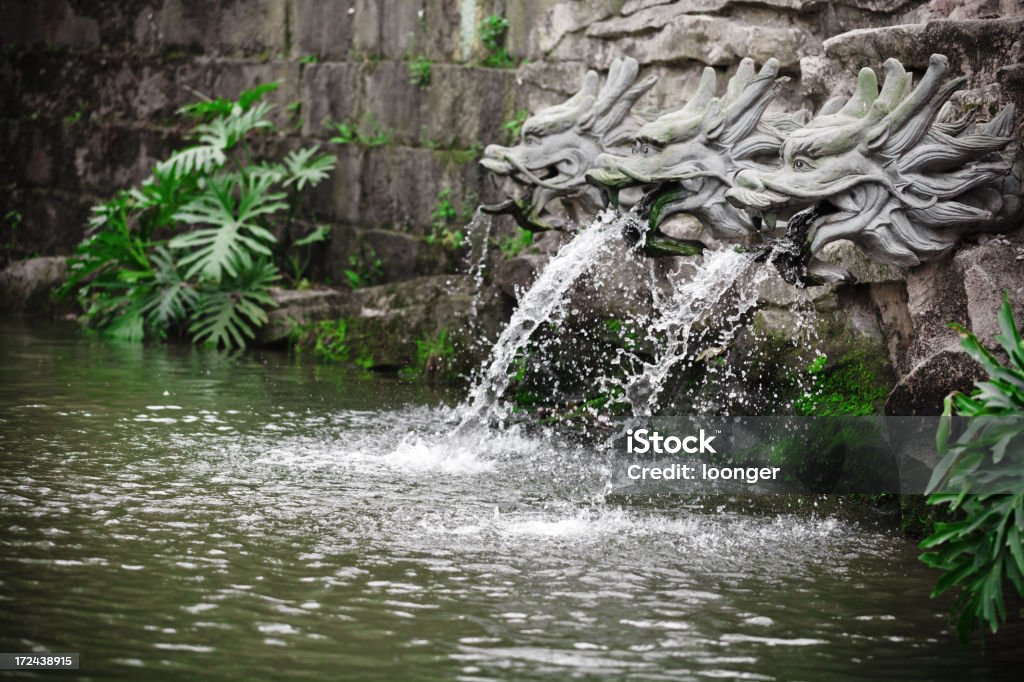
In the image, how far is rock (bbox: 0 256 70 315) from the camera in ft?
49.9

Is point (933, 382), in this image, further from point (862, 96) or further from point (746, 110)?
point (746, 110)

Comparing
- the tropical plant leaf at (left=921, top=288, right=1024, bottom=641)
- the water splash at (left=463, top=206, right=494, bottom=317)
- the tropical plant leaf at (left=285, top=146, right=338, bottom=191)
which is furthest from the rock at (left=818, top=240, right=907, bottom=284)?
the tropical plant leaf at (left=285, top=146, right=338, bottom=191)

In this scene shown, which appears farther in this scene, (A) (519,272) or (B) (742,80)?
(A) (519,272)

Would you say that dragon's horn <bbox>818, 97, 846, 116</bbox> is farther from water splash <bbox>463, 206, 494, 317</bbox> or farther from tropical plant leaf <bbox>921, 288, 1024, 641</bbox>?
water splash <bbox>463, 206, 494, 317</bbox>

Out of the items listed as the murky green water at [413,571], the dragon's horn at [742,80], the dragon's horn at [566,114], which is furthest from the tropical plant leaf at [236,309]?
the dragon's horn at [742,80]

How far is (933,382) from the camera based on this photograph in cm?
622

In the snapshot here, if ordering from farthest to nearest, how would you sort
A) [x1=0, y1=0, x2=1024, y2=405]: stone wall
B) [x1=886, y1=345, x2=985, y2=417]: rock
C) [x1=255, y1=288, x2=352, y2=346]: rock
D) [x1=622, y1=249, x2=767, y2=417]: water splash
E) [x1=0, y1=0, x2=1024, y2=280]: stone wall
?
1. [x1=255, y1=288, x2=352, y2=346]: rock
2. [x1=0, y1=0, x2=1024, y2=280]: stone wall
3. [x1=622, y1=249, x2=767, y2=417]: water splash
4. [x1=0, y1=0, x2=1024, y2=405]: stone wall
5. [x1=886, y1=345, x2=985, y2=417]: rock

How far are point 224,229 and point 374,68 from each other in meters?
2.25

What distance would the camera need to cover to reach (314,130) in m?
14.4

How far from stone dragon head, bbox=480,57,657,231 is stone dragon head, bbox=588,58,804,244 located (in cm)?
100

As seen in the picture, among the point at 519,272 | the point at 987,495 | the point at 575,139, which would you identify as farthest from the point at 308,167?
the point at 987,495

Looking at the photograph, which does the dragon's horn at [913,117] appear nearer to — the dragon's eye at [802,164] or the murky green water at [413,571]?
the dragon's eye at [802,164]

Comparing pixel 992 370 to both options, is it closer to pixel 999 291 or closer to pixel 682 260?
pixel 999 291

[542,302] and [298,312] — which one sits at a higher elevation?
[542,302]
